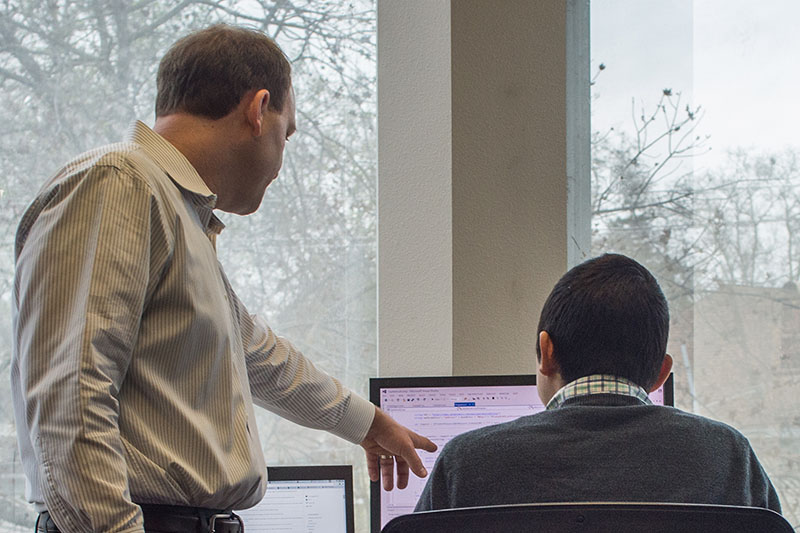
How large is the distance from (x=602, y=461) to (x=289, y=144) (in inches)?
55.3

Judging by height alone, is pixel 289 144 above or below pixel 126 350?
above

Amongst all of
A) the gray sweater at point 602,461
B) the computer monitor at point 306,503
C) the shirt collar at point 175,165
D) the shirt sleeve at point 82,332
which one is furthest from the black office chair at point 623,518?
the computer monitor at point 306,503

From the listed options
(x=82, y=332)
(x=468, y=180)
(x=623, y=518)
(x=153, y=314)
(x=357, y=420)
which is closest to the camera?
(x=623, y=518)

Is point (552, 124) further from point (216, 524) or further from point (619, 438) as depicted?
point (216, 524)

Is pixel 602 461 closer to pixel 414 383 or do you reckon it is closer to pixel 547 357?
pixel 547 357

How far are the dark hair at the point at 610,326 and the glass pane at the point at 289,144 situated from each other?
3.28 feet

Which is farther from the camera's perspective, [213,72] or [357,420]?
[357,420]

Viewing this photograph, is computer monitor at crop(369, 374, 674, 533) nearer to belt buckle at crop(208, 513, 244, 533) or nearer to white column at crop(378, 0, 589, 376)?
white column at crop(378, 0, 589, 376)

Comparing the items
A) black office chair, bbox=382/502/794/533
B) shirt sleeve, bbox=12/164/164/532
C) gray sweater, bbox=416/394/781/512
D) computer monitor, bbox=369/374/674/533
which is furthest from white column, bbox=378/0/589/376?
black office chair, bbox=382/502/794/533

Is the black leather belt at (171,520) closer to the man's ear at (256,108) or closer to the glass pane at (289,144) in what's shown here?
the man's ear at (256,108)

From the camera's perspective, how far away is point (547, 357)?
1.22 m

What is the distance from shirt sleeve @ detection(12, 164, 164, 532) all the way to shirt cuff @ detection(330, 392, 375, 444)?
0.67 metres

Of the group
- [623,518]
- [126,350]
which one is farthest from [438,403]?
[623,518]

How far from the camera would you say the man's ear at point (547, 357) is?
1.21m
